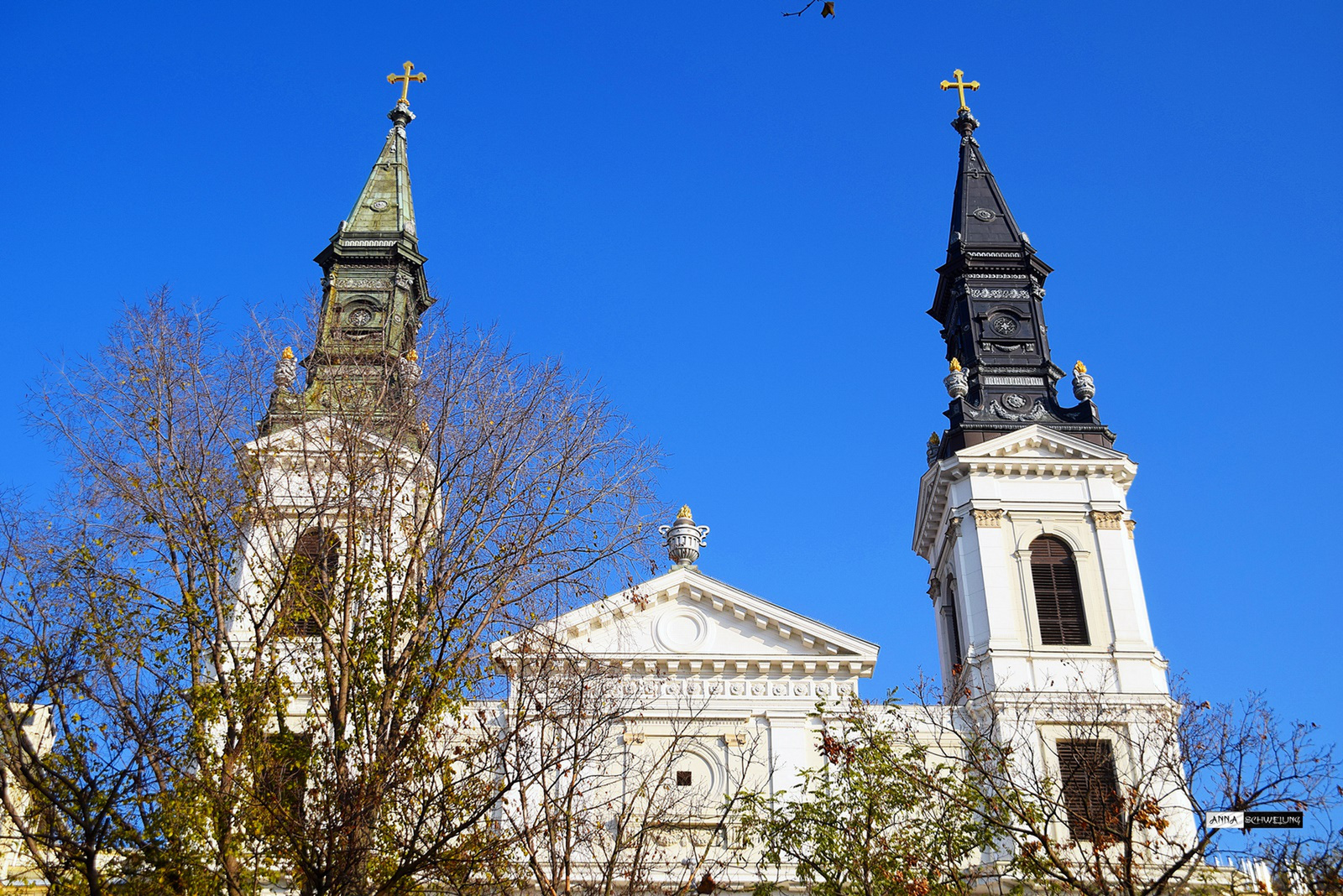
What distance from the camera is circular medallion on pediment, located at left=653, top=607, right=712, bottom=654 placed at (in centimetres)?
2939

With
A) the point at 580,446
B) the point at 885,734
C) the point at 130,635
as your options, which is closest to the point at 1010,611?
the point at 885,734

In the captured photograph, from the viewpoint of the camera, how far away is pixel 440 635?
50.2 ft

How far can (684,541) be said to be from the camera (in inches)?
1231

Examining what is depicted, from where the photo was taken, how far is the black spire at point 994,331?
3366 centimetres

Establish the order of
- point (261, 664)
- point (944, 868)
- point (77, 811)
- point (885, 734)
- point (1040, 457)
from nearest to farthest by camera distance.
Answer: point (77, 811)
point (261, 664)
point (944, 868)
point (885, 734)
point (1040, 457)

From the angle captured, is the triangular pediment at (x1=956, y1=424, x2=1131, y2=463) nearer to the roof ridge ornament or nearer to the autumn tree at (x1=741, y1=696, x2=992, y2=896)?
the roof ridge ornament

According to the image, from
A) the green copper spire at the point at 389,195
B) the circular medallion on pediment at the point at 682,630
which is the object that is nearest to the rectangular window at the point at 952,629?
the circular medallion on pediment at the point at 682,630

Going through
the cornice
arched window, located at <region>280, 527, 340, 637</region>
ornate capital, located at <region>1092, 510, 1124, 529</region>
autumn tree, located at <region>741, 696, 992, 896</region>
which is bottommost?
autumn tree, located at <region>741, 696, 992, 896</region>

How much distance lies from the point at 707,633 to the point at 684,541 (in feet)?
8.69

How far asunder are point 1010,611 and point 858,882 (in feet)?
47.3

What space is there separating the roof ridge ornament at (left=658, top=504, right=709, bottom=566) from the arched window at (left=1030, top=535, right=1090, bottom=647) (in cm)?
790

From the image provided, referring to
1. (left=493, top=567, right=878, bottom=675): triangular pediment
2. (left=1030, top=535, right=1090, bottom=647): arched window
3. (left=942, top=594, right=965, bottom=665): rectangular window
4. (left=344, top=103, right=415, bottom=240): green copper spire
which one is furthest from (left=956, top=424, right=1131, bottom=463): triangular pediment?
(left=344, top=103, right=415, bottom=240): green copper spire

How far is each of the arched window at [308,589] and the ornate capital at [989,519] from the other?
1866 centimetres

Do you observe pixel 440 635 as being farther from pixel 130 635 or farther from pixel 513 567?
pixel 130 635
